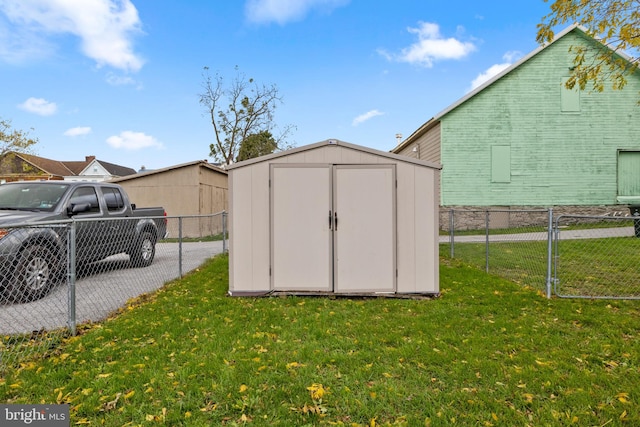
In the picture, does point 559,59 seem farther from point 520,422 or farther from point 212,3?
point 520,422

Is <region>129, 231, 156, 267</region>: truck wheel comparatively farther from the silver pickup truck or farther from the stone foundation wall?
the stone foundation wall

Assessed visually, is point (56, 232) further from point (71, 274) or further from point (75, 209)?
point (71, 274)

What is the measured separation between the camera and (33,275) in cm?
484

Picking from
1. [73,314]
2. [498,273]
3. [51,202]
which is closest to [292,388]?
[73,314]

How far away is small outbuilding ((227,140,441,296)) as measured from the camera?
5.37m

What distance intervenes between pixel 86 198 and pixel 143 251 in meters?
1.81

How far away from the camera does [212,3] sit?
42.5 feet

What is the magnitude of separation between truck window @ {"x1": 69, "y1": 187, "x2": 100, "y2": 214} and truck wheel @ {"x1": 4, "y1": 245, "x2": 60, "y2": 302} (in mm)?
1306

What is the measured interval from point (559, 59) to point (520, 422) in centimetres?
1735

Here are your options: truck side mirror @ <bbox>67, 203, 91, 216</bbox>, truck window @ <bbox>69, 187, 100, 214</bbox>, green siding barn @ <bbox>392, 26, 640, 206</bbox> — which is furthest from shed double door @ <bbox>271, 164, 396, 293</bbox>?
green siding barn @ <bbox>392, 26, 640, 206</bbox>

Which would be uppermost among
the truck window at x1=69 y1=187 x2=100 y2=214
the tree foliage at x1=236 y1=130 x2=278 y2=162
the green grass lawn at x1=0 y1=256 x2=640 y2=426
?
the tree foliage at x1=236 y1=130 x2=278 y2=162

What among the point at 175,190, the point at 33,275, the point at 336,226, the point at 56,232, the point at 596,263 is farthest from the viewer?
the point at 175,190

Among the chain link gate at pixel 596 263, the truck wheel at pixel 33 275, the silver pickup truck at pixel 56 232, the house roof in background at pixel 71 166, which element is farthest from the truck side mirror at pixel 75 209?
the house roof in background at pixel 71 166

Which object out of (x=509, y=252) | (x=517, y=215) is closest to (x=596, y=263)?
(x=509, y=252)
